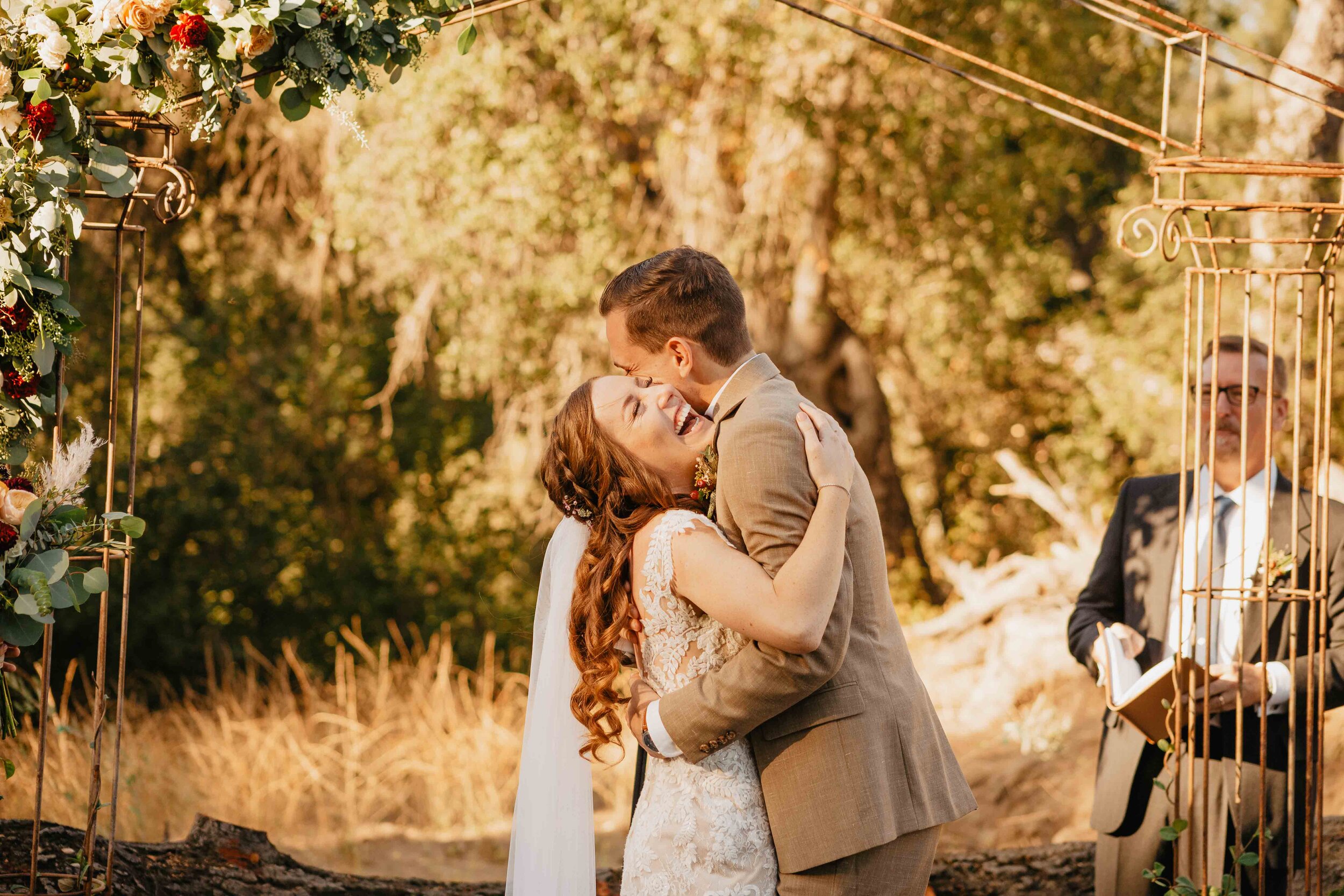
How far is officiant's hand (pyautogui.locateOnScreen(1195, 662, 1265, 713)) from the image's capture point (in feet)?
10.0

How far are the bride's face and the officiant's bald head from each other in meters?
0.05

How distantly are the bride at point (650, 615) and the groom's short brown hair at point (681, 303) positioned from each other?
0.37 ft

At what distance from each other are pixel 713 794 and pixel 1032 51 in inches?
290

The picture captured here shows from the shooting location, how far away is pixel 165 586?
26.5 feet

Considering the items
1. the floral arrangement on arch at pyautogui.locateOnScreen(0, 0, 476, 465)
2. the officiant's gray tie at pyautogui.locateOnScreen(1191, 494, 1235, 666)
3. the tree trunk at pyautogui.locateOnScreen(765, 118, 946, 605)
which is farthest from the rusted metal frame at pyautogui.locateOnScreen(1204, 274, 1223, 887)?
the tree trunk at pyautogui.locateOnScreen(765, 118, 946, 605)

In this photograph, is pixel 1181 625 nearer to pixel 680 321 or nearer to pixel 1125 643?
pixel 1125 643

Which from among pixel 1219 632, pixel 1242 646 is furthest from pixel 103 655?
pixel 1219 632

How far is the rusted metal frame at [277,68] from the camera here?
272cm

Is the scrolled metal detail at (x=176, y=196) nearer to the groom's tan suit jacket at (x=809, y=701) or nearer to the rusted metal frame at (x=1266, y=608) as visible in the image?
the groom's tan suit jacket at (x=809, y=701)

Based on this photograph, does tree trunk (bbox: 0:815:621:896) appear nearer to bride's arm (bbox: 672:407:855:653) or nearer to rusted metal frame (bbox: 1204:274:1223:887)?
Result: rusted metal frame (bbox: 1204:274:1223:887)

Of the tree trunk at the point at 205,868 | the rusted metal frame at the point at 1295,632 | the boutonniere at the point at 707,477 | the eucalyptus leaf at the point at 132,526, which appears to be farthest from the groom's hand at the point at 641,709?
the tree trunk at the point at 205,868

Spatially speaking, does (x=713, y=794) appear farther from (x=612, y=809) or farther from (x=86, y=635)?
(x=86, y=635)

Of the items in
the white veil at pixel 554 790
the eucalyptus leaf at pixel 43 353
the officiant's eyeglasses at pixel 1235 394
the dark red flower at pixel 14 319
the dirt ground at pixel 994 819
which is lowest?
the dirt ground at pixel 994 819

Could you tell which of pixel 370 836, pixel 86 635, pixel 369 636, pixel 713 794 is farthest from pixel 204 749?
pixel 713 794
